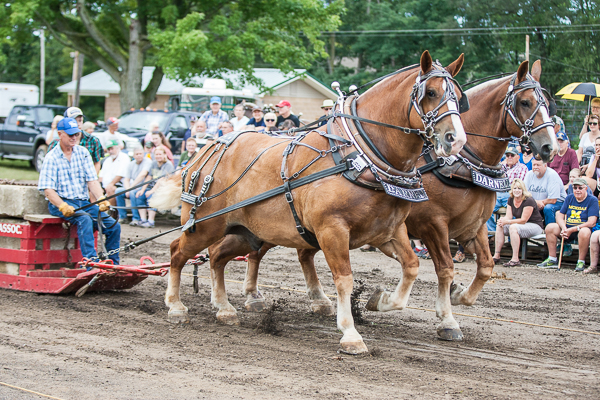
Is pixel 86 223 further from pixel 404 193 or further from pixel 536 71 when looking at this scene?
pixel 536 71

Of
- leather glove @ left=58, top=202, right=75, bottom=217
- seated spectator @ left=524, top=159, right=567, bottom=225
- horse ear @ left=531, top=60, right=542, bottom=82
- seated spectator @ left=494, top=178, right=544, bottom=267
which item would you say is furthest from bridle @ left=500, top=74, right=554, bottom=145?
seated spectator @ left=524, top=159, right=567, bottom=225

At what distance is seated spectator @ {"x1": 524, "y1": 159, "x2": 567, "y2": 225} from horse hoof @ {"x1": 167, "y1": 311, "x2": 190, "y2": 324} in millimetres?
6242

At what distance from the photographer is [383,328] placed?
613 centimetres

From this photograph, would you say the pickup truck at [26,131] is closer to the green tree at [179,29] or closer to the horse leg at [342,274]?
the green tree at [179,29]

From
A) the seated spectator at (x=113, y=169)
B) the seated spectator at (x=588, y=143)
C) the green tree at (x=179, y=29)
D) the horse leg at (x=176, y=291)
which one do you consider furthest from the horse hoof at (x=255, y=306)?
the green tree at (x=179, y=29)

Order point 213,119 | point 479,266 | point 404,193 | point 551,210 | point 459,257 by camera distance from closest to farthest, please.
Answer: point 404,193 → point 479,266 → point 551,210 → point 459,257 → point 213,119

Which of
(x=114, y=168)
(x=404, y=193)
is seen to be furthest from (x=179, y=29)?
(x=404, y=193)

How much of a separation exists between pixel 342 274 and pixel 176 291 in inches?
80.4

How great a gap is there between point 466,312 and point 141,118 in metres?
13.1

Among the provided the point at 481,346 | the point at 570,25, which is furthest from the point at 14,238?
the point at 570,25

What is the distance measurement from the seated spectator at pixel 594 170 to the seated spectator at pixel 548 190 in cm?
40

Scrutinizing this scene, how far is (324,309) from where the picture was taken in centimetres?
666

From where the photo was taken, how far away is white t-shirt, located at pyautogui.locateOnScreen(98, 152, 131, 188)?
44.3 ft

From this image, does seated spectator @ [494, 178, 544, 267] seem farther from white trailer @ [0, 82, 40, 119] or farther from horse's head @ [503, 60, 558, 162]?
white trailer @ [0, 82, 40, 119]
